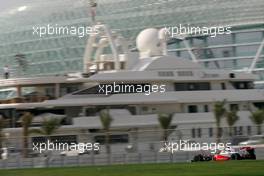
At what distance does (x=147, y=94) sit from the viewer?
60125 millimetres

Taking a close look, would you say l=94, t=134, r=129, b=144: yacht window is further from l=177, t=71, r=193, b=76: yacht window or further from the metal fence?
l=177, t=71, r=193, b=76: yacht window

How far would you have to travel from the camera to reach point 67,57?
104312 mm

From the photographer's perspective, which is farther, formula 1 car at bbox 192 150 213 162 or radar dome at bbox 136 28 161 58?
radar dome at bbox 136 28 161 58

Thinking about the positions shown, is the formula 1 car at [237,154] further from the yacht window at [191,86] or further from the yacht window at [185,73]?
the yacht window at [185,73]

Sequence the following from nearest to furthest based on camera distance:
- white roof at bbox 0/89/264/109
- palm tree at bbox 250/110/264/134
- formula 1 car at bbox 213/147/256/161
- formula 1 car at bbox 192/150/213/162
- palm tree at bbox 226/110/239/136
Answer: formula 1 car at bbox 213/147/256/161
formula 1 car at bbox 192/150/213/162
white roof at bbox 0/89/264/109
palm tree at bbox 226/110/239/136
palm tree at bbox 250/110/264/134

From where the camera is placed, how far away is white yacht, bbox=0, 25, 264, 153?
5797cm

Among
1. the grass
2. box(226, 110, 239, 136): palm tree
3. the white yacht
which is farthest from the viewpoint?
box(226, 110, 239, 136): palm tree

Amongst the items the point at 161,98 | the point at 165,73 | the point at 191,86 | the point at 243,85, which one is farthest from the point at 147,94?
the point at 243,85

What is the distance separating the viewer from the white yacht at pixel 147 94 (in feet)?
190

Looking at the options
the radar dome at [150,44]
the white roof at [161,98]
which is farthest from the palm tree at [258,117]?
the radar dome at [150,44]

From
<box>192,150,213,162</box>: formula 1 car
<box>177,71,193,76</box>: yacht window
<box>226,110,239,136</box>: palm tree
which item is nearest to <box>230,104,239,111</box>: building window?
<box>226,110,239,136</box>: palm tree

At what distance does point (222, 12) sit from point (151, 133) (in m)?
45.2

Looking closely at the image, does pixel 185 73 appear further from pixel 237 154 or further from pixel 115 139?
pixel 237 154

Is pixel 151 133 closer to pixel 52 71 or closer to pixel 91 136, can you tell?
pixel 91 136
